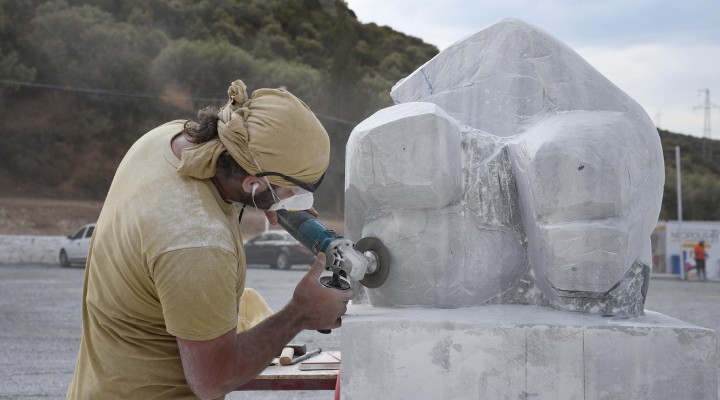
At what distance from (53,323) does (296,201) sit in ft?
21.9

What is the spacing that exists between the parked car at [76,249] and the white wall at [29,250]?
1245mm

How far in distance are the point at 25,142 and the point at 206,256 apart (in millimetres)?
27545

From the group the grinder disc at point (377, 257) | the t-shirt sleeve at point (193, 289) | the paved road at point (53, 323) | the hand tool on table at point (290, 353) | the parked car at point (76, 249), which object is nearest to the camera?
the t-shirt sleeve at point (193, 289)

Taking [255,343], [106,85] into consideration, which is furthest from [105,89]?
[255,343]

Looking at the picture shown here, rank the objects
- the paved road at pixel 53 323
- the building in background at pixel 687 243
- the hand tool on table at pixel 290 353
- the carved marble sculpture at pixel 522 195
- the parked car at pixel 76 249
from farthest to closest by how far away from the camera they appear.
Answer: the building in background at pixel 687 243, the parked car at pixel 76 249, the paved road at pixel 53 323, the hand tool on table at pixel 290 353, the carved marble sculpture at pixel 522 195

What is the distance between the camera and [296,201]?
A: 207cm

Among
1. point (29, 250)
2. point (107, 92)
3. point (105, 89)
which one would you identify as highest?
point (105, 89)

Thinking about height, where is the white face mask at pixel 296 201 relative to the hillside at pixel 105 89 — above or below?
below

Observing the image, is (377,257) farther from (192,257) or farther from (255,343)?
(192,257)

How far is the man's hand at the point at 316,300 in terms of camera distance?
2070mm

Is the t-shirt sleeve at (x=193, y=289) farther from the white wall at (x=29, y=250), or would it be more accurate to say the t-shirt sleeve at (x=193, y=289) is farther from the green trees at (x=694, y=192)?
the green trees at (x=694, y=192)

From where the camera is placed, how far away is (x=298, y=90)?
1152 inches

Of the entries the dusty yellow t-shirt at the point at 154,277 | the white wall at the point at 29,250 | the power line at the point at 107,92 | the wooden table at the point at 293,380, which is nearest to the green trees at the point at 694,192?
the power line at the point at 107,92

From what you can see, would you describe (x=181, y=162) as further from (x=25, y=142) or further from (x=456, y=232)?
(x=25, y=142)
